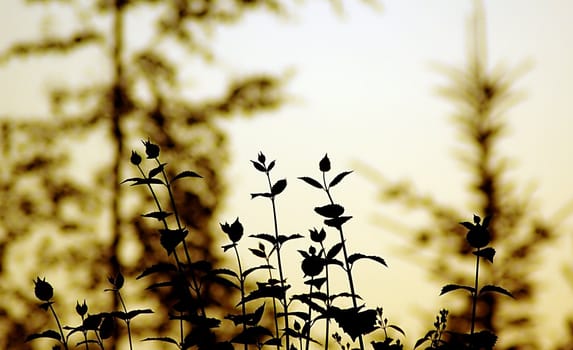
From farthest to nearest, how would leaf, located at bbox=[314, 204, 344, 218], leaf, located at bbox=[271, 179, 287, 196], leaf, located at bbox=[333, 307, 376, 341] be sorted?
1. leaf, located at bbox=[271, 179, 287, 196]
2. leaf, located at bbox=[314, 204, 344, 218]
3. leaf, located at bbox=[333, 307, 376, 341]

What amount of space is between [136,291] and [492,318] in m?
3.92

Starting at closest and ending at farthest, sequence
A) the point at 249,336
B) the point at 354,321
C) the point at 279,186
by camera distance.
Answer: the point at 354,321, the point at 249,336, the point at 279,186

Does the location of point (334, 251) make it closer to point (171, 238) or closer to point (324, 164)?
point (324, 164)

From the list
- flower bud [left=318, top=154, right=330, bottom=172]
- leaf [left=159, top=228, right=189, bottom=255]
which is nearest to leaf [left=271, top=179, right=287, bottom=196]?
flower bud [left=318, top=154, right=330, bottom=172]

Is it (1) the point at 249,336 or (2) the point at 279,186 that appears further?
(2) the point at 279,186

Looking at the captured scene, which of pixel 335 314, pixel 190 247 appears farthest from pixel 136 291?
pixel 335 314

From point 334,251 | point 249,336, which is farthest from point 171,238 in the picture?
point 334,251

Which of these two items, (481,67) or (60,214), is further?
(481,67)

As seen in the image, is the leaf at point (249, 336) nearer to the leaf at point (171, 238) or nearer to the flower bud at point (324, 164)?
the leaf at point (171, 238)

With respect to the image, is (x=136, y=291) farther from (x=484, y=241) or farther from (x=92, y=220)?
Answer: (x=484, y=241)

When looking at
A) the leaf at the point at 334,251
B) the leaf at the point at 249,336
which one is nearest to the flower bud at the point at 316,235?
the leaf at the point at 334,251

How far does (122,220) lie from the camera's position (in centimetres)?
737

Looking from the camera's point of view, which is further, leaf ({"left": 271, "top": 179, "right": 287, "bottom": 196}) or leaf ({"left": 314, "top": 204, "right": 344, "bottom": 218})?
leaf ({"left": 271, "top": 179, "right": 287, "bottom": 196})

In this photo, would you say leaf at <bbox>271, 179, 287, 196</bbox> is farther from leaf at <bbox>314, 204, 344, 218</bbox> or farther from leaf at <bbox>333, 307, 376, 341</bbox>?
leaf at <bbox>333, 307, 376, 341</bbox>
